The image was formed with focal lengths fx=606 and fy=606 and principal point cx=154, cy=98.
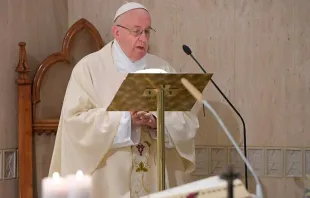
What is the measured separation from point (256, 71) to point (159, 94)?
1992 mm

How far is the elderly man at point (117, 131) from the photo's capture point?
13.1ft

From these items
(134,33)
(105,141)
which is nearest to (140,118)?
(105,141)

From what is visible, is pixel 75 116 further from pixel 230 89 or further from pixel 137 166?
pixel 230 89

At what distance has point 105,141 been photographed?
3994mm

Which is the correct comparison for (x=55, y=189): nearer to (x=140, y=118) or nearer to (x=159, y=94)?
(x=159, y=94)

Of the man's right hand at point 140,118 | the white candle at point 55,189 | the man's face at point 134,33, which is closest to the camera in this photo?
the white candle at point 55,189

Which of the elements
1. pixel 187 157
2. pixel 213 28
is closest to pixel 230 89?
pixel 213 28

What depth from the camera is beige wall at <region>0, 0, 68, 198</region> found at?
4629mm

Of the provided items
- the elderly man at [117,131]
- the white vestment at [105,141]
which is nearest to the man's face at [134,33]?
the elderly man at [117,131]

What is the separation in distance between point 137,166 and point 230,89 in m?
1.37

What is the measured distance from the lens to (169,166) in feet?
14.3

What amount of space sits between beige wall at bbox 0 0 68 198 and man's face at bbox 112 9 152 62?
0.95 metres

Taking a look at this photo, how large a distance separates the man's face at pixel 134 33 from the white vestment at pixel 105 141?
182 mm

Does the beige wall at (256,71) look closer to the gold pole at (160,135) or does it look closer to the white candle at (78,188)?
the gold pole at (160,135)
